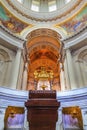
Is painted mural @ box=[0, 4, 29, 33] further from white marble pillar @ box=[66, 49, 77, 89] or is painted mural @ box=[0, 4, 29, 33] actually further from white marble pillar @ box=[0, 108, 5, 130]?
white marble pillar @ box=[0, 108, 5, 130]

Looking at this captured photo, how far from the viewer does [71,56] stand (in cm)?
1250

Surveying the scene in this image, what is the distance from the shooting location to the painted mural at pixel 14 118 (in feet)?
21.5

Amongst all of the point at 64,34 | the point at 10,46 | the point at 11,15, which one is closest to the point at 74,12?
the point at 64,34

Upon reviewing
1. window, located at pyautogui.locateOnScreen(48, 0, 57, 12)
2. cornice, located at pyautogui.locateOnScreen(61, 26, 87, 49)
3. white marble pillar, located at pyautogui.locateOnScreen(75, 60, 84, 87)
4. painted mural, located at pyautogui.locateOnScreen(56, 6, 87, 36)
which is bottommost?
white marble pillar, located at pyautogui.locateOnScreen(75, 60, 84, 87)

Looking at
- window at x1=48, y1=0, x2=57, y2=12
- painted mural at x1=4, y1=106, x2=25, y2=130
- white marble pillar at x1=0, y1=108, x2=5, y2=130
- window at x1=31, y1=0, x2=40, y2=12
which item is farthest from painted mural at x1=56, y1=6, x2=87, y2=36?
white marble pillar at x1=0, y1=108, x2=5, y2=130

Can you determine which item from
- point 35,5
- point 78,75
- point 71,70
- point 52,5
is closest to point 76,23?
point 71,70

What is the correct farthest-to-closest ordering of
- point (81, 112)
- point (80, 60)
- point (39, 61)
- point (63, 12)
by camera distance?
1. point (39, 61)
2. point (63, 12)
3. point (80, 60)
4. point (81, 112)

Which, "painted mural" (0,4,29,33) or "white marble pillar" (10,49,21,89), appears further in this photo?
"painted mural" (0,4,29,33)

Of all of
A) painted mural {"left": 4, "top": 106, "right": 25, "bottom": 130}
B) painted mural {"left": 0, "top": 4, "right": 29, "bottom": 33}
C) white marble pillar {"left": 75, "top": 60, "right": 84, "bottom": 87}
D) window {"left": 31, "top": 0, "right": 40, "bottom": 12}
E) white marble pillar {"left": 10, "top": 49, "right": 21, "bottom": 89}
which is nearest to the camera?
painted mural {"left": 4, "top": 106, "right": 25, "bottom": 130}

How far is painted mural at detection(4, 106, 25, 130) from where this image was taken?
258 inches

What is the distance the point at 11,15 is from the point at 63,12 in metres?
6.10

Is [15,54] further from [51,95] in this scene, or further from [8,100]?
[51,95]

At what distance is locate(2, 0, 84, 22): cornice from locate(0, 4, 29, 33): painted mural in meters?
0.90

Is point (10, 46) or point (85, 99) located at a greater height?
point (10, 46)
